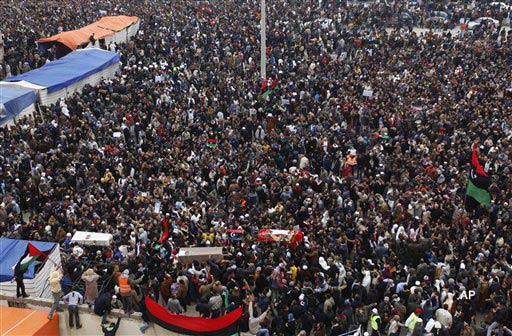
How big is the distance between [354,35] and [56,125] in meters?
16.8

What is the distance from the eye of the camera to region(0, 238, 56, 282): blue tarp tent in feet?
38.6

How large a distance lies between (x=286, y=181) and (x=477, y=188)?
4853mm

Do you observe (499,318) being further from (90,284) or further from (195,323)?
(90,284)

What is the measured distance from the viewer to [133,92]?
22.2 meters

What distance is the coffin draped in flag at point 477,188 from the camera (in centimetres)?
1406

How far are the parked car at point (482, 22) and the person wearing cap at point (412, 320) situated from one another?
25.5 metres

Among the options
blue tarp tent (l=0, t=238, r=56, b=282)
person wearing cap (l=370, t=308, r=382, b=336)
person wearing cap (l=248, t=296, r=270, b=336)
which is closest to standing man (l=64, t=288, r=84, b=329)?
blue tarp tent (l=0, t=238, r=56, b=282)

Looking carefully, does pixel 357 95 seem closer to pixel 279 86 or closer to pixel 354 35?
pixel 279 86

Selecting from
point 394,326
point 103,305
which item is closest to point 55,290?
point 103,305

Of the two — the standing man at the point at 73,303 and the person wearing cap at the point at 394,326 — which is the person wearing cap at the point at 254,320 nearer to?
the person wearing cap at the point at 394,326

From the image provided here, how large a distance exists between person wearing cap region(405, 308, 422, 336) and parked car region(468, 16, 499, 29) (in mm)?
25469

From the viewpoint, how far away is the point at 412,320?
10633 mm

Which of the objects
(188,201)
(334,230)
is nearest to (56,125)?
(188,201)

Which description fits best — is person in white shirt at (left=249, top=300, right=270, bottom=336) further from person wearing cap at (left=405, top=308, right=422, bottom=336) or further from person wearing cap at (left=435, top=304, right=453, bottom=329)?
person wearing cap at (left=435, top=304, right=453, bottom=329)
